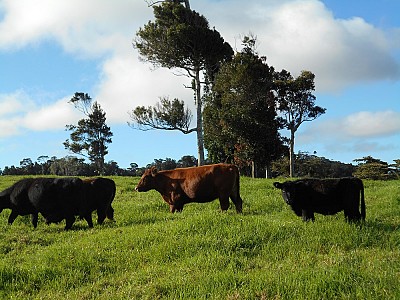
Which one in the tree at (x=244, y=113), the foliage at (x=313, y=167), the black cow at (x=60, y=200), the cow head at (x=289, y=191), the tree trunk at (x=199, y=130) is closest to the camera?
the cow head at (x=289, y=191)

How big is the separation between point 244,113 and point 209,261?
31686 mm

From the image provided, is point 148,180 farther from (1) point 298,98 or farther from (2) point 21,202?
(1) point 298,98

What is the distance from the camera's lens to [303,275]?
238 inches

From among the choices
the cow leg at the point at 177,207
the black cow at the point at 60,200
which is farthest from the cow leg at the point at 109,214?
the cow leg at the point at 177,207

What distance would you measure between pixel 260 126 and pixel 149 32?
39.4 feet

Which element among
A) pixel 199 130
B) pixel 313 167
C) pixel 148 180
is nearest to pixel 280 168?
pixel 313 167

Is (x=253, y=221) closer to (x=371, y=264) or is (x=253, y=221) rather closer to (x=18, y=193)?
(x=371, y=264)

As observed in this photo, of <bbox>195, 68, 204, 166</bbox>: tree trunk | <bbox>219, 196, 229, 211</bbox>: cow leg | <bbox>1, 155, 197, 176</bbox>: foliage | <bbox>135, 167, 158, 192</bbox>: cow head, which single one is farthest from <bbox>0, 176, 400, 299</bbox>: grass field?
<bbox>1, 155, 197, 176</bbox>: foliage

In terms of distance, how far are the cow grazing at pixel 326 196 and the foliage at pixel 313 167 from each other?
135ft

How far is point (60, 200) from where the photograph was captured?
1206 cm

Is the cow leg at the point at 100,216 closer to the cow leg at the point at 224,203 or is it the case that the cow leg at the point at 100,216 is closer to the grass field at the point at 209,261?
the grass field at the point at 209,261

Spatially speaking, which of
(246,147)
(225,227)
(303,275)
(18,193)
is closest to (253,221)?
(225,227)

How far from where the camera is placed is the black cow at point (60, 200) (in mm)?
12016

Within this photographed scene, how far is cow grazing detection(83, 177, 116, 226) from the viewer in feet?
40.7
